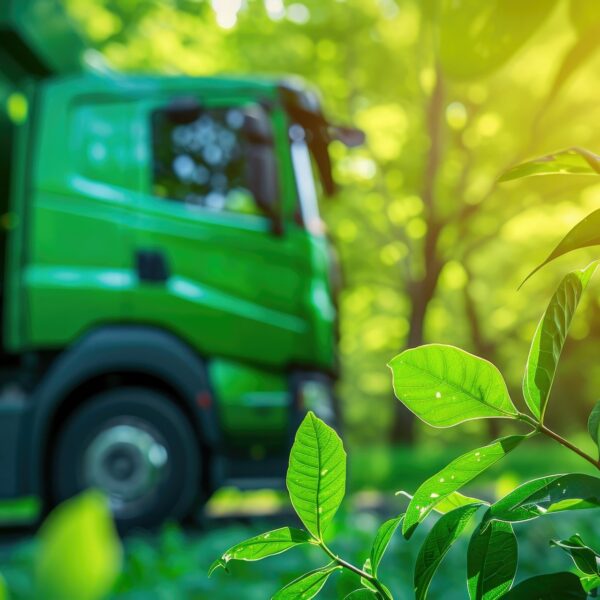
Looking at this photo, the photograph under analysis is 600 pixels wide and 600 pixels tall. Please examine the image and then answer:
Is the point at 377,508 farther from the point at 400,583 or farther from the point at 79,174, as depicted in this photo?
the point at 400,583

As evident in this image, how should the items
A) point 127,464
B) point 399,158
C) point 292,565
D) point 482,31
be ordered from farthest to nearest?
point 399,158 → point 127,464 → point 292,565 → point 482,31

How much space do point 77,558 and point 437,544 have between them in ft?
0.81

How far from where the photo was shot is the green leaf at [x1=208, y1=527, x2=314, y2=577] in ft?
1.26

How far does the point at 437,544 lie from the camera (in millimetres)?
389

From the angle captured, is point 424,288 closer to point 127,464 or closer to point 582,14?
point 127,464

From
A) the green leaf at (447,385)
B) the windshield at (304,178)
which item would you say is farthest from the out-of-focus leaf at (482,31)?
the windshield at (304,178)

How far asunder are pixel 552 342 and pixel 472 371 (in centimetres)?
3

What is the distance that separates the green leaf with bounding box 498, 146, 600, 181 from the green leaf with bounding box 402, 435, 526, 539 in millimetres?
99

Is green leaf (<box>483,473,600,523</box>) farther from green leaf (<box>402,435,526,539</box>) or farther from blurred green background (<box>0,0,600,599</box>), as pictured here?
blurred green background (<box>0,0,600,599</box>)

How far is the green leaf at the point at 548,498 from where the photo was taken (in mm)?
361

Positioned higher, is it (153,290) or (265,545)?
(153,290)

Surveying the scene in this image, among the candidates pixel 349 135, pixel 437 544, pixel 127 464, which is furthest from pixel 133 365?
pixel 437 544

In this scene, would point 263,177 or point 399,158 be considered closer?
point 263,177

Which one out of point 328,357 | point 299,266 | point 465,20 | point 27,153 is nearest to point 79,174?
point 27,153
